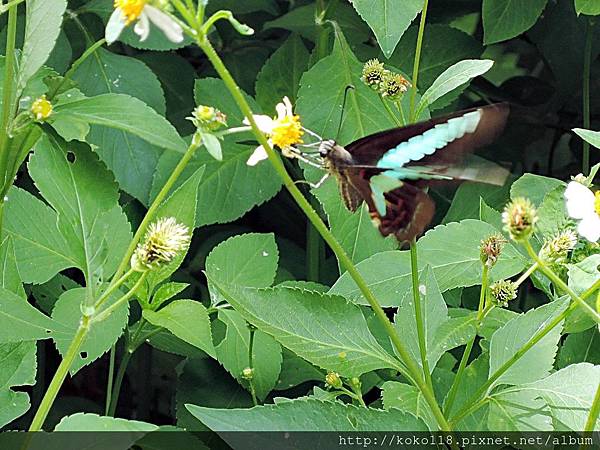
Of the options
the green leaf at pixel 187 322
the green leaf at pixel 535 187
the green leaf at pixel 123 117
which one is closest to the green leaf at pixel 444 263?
the green leaf at pixel 535 187

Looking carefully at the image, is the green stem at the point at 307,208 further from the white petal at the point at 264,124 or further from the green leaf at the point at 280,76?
the green leaf at the point at 280,76

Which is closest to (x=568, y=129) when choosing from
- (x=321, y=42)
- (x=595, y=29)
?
(x=595, y=29)

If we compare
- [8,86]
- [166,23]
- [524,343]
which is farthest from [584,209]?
[8,86]

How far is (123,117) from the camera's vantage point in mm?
891

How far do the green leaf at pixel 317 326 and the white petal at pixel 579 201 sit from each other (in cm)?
26

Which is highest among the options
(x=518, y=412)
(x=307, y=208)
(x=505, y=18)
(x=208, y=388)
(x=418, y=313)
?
(x=505, y=18)

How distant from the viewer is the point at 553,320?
880mm

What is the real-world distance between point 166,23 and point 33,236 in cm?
50

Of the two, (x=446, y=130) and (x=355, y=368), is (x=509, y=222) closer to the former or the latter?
(x=446, y=130)

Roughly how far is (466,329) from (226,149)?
1.82 feet

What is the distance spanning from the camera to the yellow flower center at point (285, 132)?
86 cm

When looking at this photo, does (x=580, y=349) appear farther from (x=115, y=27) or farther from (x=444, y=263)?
(x=115, y=27)

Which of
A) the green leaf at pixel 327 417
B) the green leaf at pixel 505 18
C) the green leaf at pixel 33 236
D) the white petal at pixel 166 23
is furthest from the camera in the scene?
the green leaf at pixel 505 18

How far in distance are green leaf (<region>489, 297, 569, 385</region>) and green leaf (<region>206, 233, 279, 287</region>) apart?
0.33m
